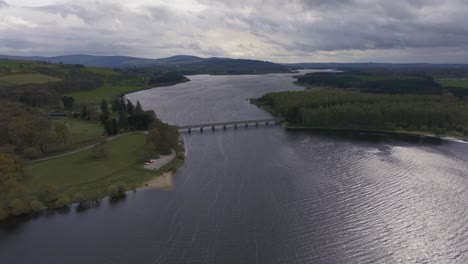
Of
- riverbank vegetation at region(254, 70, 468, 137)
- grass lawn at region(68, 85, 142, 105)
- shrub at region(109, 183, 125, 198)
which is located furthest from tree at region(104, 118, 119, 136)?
grass lawn at region(68, 85, 142, 105)

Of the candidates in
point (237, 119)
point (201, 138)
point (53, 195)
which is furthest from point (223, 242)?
point (237, 119)

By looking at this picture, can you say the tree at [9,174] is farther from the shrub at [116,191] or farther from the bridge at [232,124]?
the bridge at [232,124]

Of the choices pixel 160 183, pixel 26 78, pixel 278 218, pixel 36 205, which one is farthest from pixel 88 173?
pixel 26 78

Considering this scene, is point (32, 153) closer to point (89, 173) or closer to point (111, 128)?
point (89, 173)

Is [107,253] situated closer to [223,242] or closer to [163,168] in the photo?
[223,242]

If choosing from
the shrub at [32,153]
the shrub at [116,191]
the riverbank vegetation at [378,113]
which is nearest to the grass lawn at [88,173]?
the shrub at [116,191]

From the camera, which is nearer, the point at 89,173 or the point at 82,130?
the point at 89,173
